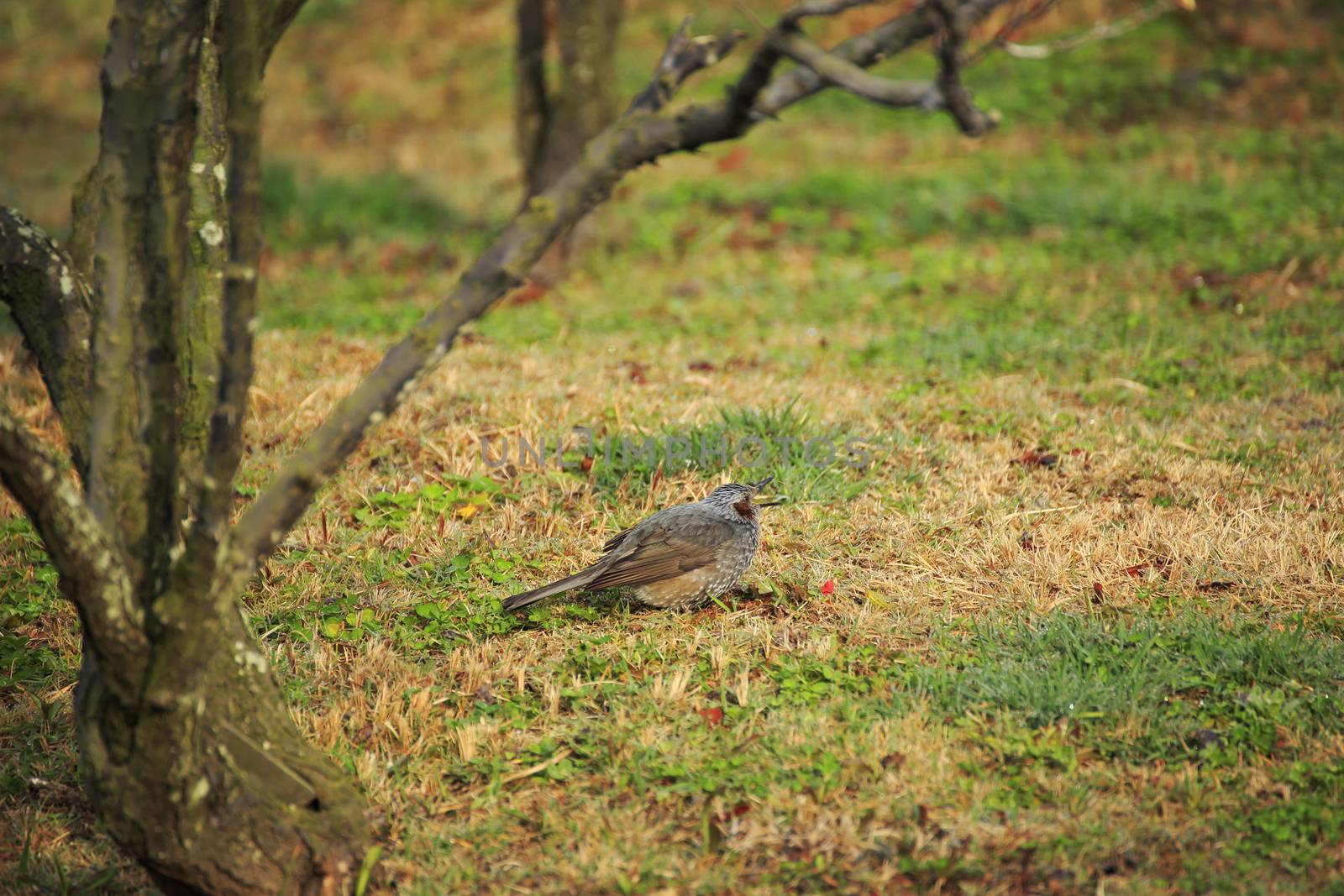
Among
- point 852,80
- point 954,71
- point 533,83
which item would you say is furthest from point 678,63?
point 533,83

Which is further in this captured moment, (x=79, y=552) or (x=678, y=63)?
(x=678, y=63)

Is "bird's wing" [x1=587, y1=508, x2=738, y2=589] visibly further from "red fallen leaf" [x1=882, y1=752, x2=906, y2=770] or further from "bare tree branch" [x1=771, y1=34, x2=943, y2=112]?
"bare tree branch" [x1=771, y1=34, x2=943, y2=112]

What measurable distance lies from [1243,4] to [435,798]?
53.9 feet

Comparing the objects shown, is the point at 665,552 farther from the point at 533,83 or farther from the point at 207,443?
the point at 533,83

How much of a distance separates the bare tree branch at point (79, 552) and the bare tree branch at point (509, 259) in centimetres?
30

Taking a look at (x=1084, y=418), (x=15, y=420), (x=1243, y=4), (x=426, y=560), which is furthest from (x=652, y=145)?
(x=1243, y=4)

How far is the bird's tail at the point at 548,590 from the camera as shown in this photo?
4.73 m

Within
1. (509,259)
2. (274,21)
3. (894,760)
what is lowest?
(894,760)

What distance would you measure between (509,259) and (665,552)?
1934mm

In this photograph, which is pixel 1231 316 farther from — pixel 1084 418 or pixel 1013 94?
pixel 1013 94

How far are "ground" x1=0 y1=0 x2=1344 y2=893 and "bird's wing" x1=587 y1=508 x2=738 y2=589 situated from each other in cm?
24

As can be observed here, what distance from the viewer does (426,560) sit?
5.43 metres

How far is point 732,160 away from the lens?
46.7 feet

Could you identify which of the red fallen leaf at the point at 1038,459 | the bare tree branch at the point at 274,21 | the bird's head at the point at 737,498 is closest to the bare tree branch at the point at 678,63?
the bare tree branch at the point at 274,21
